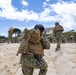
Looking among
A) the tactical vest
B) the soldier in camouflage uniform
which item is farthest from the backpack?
the soldier in camouflage uniform

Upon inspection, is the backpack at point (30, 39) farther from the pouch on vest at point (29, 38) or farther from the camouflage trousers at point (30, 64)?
the camouflage trousers at point (30, 64)

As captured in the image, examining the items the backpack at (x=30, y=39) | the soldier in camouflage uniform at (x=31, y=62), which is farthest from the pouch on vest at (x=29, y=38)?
the soldier in camouflage uniform at (x=31, y=62)

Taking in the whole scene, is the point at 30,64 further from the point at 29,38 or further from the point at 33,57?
the point at 29,38

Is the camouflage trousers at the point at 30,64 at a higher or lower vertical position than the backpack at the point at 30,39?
lower

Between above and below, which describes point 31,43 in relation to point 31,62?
above

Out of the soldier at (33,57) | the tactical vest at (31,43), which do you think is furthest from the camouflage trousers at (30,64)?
the tactical vest at (31,43)

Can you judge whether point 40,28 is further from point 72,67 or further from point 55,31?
point 55,31

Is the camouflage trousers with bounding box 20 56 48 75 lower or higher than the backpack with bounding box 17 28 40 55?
lower

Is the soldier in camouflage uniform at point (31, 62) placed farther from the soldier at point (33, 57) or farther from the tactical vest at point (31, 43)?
the tactical vest at point (31, 43)

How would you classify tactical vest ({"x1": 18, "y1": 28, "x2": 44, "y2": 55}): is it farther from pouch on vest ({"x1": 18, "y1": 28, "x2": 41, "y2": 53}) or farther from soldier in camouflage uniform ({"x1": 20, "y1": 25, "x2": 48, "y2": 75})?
soldier in camouflage uniform ({"x1": 20, "y1": 25, "x2": 48, "y2": 75})

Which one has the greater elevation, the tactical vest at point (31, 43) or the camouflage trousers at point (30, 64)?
the tactical vest at point (31, 43)

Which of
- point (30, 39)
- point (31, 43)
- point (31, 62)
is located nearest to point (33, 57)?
point (31, 62)

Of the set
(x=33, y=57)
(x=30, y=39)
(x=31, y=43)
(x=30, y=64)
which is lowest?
(x=30, y=64)

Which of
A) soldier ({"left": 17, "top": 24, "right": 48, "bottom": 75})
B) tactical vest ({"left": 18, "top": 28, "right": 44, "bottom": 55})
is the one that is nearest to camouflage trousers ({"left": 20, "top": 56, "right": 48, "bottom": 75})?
soldier ({"left": 17, "top": 24, "right": 48, "bottom": 75})
